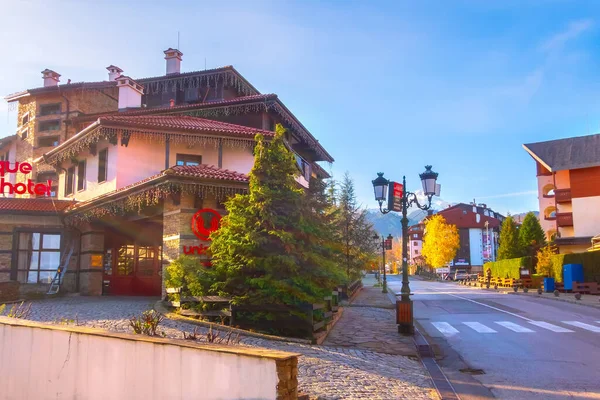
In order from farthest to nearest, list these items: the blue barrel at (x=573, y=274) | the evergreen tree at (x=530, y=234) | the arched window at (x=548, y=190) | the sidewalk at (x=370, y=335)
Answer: the arched window at (x=548, y=190), the evergreen tree at (x=530, y=234), the blue barrel at (x=573, y=274), the sidewalk at (x=370, y=335)

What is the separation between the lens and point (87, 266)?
67.2 feet

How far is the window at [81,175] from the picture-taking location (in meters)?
22.1

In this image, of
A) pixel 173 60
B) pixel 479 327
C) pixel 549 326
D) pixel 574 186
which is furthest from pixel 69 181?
pixel 574 186

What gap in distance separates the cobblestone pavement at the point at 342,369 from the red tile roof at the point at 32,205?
7.41 m

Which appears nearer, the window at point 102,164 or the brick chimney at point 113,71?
the window at point 102,164

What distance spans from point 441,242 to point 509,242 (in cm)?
3205

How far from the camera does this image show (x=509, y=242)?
47531 millimetres

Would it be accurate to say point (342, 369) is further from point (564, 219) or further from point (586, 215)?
point (564, 219)

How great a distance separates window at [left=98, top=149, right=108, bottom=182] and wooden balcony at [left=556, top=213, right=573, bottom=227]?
4269cm

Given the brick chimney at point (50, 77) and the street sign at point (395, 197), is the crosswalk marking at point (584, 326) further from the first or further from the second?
the brick chimney at point (50, 77)

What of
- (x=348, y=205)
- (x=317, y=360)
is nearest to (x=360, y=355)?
(x=317, y=360)

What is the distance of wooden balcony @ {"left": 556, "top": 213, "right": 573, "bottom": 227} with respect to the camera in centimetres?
4791

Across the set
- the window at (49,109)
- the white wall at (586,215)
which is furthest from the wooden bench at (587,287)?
the window at (49,109)

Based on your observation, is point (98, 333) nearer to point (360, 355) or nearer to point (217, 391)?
point (217, 391)
